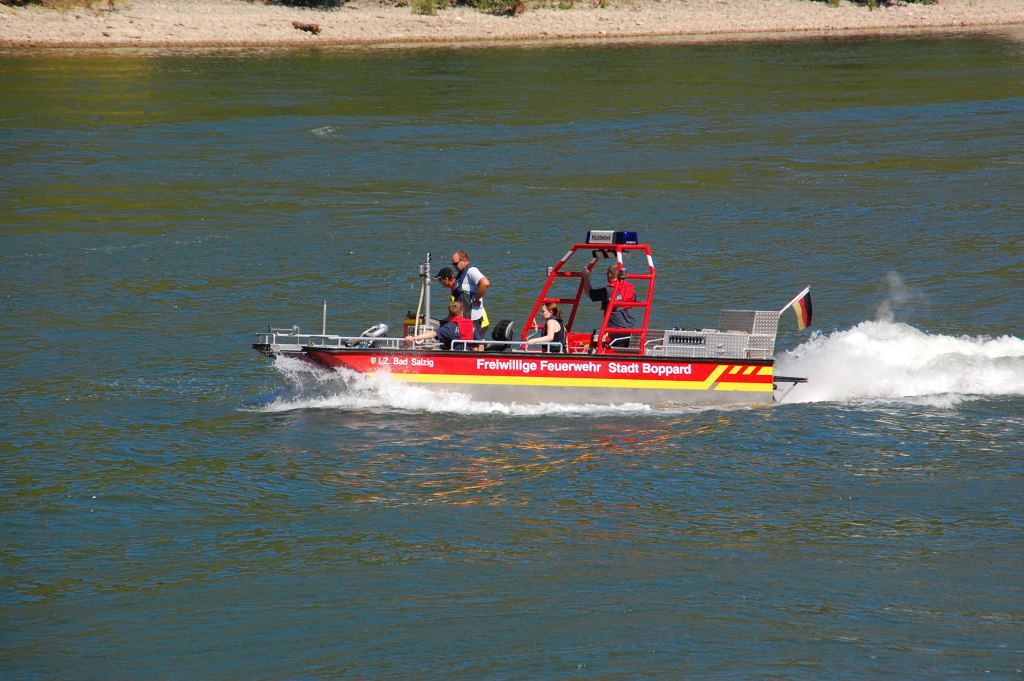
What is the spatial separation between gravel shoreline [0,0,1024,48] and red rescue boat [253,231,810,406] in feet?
148

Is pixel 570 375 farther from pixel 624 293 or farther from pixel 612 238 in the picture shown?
pixel 612 238

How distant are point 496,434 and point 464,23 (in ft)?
164

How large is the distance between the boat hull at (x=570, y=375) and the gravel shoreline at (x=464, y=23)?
148 feet

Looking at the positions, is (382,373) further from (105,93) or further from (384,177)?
(105,93)

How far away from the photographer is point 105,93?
147ft

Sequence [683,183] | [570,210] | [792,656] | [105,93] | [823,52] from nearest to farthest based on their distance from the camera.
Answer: [792,656] < [570,210] < [683,183] < [105,93] < [823,52]

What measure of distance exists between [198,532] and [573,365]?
18.0 ft

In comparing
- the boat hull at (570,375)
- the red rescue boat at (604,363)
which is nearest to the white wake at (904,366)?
the boat hull at (570,375)

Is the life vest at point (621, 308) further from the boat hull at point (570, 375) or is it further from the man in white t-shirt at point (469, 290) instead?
the man in white t-shirt at point (469, 290)

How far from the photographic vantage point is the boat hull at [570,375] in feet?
54.1

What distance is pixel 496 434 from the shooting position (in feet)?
52.4

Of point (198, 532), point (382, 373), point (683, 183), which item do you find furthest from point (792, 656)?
point (683, 183)

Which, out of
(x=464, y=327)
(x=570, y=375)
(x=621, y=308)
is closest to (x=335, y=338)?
(x=464, y=327)

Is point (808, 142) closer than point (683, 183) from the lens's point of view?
No
